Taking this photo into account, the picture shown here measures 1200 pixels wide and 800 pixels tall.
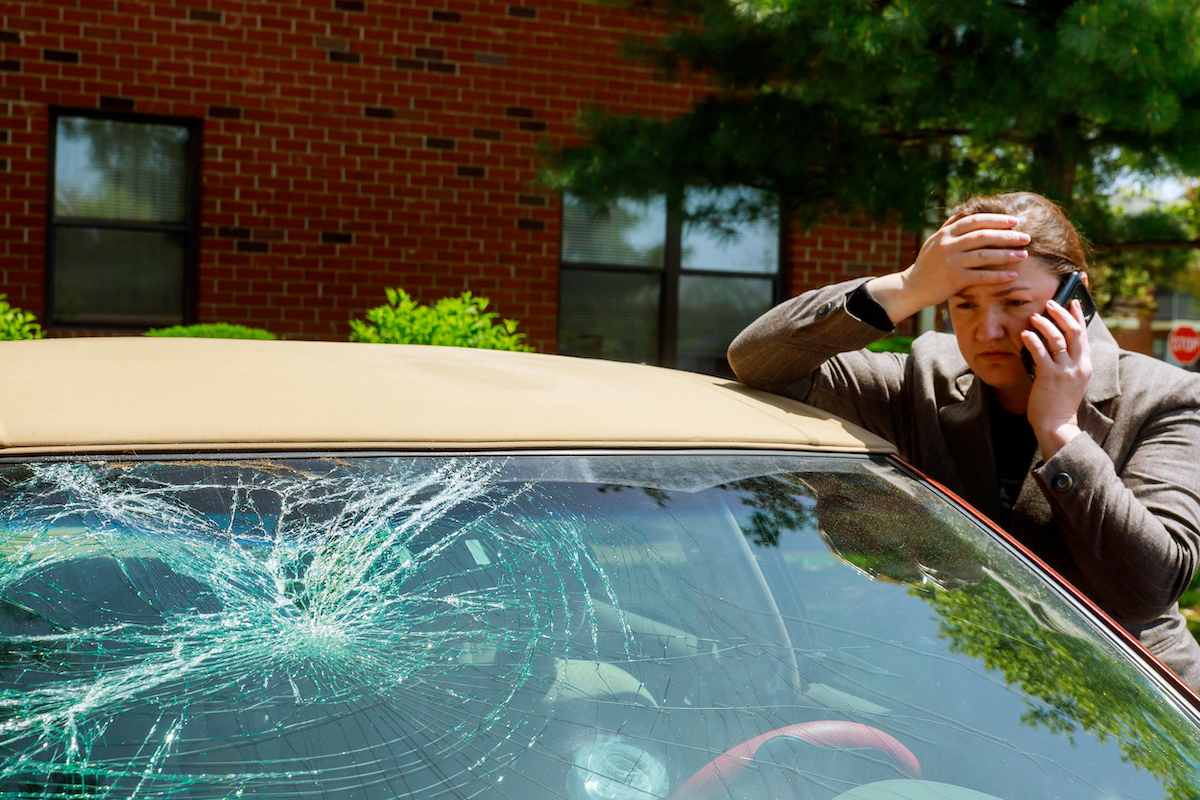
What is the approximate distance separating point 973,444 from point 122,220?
21.9 ft

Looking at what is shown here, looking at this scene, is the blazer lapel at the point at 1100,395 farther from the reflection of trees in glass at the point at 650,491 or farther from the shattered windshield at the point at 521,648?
the reflection of trees in glass at the point at 650,491

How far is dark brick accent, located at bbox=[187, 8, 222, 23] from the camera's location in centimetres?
778

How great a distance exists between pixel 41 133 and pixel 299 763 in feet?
23.5

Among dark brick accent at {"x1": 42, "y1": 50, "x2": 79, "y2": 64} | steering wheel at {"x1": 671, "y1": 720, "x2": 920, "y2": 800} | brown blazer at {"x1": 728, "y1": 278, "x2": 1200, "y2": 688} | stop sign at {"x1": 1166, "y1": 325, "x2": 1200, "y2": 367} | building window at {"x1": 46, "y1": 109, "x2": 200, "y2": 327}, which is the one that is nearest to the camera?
steering wheel at {"x1": 671, "y1": 720, "x2": 920, "y2": 800}

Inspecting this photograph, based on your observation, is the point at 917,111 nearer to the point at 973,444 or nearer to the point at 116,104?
the point at 973,444

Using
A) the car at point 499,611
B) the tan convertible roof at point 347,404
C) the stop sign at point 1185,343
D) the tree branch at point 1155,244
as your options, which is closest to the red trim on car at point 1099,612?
the car at point 499,611

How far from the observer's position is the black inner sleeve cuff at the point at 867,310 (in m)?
2.42

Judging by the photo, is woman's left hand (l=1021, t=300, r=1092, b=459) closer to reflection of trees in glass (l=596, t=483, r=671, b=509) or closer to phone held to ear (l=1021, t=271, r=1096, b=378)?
phone held to ear (l=1021, t=271, r=1096, b=378)

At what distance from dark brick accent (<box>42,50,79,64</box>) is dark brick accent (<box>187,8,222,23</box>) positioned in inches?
27.9

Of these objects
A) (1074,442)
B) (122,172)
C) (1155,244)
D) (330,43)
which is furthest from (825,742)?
(122,172)

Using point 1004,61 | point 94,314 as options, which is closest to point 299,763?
point 1004,61

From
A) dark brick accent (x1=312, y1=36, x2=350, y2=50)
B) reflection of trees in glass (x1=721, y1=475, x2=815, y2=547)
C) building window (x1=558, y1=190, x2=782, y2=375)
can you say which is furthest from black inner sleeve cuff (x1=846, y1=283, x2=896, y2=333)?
dark brick accent (x1=312, y1=36, x2=350, y2=50)

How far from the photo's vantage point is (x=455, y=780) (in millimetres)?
1448

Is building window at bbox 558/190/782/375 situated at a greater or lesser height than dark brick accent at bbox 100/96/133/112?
lesser
